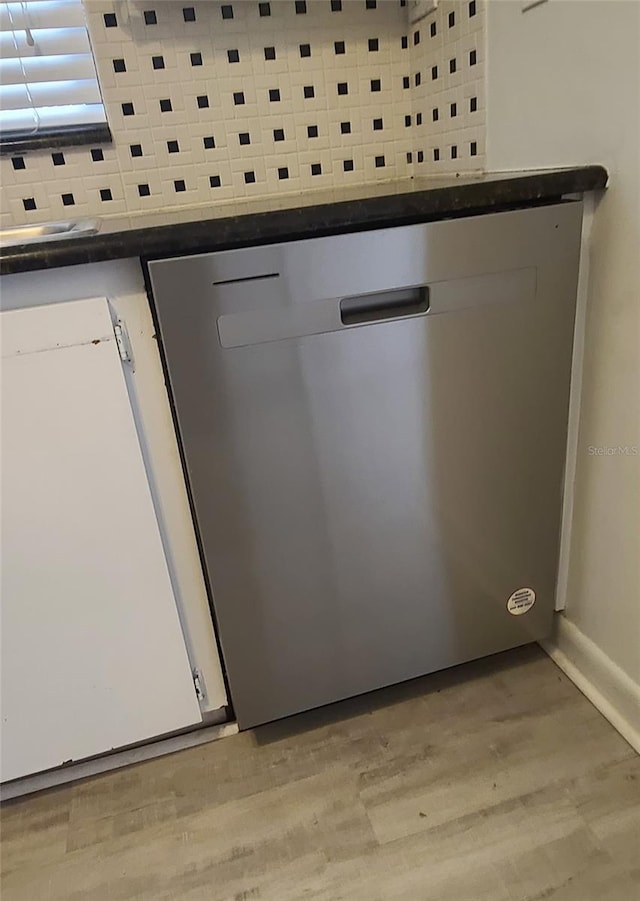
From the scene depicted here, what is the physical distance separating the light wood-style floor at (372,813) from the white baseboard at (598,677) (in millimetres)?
22

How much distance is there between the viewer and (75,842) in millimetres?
1164

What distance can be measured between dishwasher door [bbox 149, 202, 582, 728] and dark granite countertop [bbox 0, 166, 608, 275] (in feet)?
0.11

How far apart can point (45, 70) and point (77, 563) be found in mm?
971

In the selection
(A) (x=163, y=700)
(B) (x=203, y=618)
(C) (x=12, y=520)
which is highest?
(C) (x=12, y=520)

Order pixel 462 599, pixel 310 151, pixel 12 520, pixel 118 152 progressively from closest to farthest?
1. pixel 12 520
2. pixel 462 599
3. pixel 118 152
4. pixel 310 151

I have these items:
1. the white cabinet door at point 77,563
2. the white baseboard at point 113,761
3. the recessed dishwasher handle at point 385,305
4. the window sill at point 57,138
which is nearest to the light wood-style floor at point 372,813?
the white baseboard at point 113,761

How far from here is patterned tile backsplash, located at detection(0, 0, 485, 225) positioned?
132 cm

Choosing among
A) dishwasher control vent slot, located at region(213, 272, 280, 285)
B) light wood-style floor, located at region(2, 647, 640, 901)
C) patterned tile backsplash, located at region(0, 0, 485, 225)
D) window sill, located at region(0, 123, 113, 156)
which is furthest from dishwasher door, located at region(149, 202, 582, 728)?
window sill, located at region(0, 123, 113, 156)

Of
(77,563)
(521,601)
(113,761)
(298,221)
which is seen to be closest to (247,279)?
(298,221)

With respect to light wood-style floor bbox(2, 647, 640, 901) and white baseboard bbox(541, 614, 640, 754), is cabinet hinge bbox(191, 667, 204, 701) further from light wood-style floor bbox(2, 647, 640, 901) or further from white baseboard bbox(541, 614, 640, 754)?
white baseboard bbox(541, 614, 640, 754)

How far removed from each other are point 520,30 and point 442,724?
4.19 ft

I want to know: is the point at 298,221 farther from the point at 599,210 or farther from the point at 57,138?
the point at 57,138

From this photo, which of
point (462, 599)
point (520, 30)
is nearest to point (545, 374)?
point (462, 599)

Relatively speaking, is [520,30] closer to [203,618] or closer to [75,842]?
[203,618]
